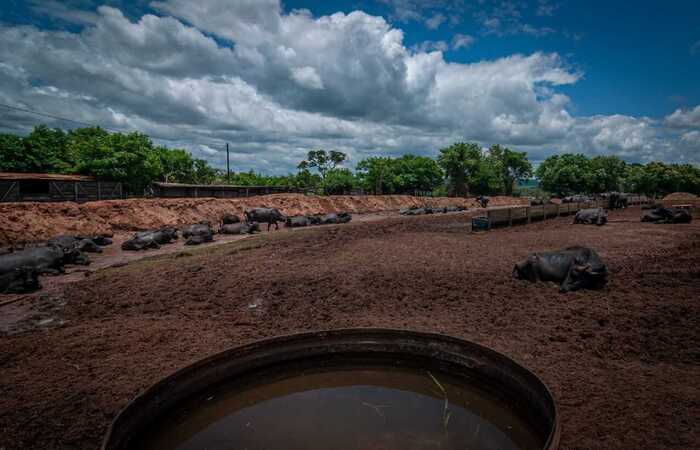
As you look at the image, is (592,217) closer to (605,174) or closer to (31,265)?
(31,265)

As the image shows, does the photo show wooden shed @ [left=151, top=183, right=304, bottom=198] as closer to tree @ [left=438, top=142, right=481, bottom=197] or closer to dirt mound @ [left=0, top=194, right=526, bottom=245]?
dirt mound @ [left=0, top=194, right=526, bottom=245]

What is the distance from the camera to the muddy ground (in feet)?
12.0

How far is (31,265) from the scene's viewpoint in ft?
33.2

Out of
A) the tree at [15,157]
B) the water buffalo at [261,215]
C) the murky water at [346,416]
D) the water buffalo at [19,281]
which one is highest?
Result: the tree at [15,157]

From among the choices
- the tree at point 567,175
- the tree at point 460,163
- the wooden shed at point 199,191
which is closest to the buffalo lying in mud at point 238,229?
the wooden shed at point 199,191

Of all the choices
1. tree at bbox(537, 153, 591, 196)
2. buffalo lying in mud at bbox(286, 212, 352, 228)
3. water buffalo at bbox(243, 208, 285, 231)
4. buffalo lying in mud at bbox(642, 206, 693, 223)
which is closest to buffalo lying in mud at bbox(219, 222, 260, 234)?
buffalo lying in mud at bbox(286, 212, 352, 228)

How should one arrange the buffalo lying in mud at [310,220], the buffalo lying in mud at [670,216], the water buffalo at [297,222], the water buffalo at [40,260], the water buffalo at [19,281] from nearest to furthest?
the water buffalo at [19,281] < the water buffalo at [40,260] < the buffalo lying in mud at [670,216] < the water buffalo at [297,222] < the buffalo lying in mud at [310,220]

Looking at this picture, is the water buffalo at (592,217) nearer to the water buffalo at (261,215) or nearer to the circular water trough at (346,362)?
the circular water trough at (346,362)

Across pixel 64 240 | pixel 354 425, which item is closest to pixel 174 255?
pixel 64 240

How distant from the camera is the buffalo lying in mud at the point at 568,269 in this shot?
295 inches

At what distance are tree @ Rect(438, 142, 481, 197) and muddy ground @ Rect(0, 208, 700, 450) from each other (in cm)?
5327

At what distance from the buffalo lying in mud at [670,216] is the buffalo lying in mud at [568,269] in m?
16.0

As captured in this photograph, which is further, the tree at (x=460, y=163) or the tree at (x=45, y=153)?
the tree at (x=460, y=163)

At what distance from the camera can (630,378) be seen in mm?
4238
